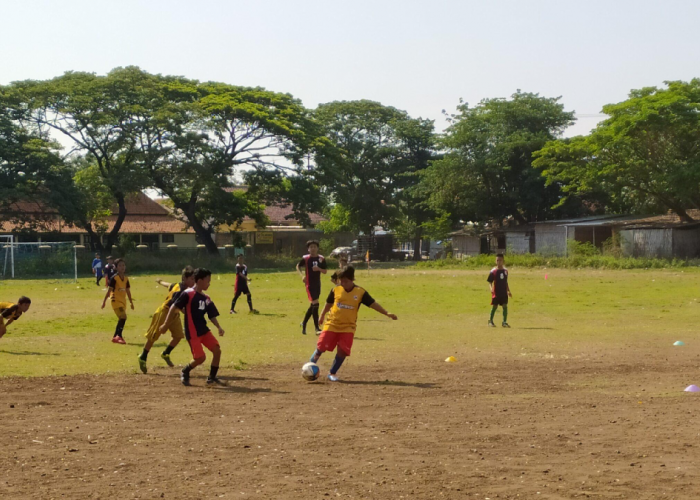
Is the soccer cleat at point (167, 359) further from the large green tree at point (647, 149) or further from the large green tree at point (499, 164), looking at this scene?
the large green tree at point (499, 164)

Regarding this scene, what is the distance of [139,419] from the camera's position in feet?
30.0

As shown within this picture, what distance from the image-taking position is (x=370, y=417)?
9156 mm

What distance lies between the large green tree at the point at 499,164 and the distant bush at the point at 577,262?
10071 millimetres

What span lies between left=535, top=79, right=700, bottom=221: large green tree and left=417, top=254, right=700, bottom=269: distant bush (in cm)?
503

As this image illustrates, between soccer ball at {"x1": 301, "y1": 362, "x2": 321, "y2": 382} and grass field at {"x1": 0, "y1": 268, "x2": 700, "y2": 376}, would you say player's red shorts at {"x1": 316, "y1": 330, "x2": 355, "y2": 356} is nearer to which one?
soccer ball at {"x1": 301, "y1": 362, "x2": 321, "y2": 382}

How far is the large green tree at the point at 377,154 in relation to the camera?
74375 mm

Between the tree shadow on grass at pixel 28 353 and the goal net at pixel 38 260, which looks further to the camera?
the goal net at pixel 38 260

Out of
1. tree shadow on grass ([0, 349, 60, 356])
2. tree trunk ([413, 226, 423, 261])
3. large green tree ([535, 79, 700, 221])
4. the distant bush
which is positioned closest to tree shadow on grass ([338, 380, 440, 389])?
tree shadow on grass ([0, 349, 60, 356])

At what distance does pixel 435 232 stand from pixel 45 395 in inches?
2298

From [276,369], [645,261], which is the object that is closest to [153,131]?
[645,261]

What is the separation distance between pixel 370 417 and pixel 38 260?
134 feet

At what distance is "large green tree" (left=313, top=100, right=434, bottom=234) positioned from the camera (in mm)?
74375

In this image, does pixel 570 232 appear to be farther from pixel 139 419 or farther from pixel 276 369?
pixel 139 419

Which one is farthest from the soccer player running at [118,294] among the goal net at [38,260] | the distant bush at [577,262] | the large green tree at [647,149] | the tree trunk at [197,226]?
the tree trunk at [197,226]
